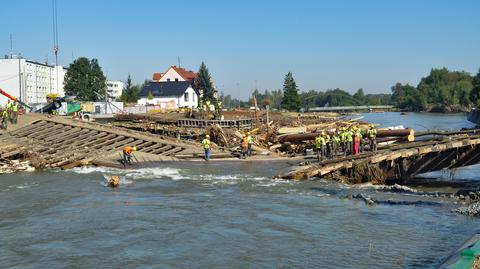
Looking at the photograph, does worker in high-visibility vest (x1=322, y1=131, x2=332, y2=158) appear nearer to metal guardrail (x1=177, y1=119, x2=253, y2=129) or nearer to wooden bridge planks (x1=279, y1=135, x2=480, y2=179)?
wooden bridge planks (x1=279, y1=135, x2=480, y2=179)

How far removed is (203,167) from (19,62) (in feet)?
227

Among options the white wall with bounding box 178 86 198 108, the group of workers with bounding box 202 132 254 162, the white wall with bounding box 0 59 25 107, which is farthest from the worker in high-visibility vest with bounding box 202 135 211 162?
the white wall with bounding box 0 59 25 107

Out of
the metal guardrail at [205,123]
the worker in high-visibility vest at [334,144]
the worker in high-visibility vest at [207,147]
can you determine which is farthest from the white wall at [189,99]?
the worker in high-visibility vest at [334,144]

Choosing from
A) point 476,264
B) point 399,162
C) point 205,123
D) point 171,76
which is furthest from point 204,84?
point 476,264

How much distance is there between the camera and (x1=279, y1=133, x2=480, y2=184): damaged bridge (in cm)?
2433

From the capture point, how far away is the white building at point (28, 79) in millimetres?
90000

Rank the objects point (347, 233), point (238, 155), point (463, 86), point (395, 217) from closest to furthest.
Answer: point (347, 233), point (395, 217), point (238, 155), point (463, 86)

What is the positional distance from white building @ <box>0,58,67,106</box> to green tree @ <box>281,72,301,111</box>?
53016 millimetres

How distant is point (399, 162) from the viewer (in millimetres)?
25109

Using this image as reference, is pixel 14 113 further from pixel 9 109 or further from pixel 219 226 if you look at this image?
pixel 219 226

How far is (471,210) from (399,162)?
765 centimetres

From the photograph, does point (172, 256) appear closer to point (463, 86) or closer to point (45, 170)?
point (45, 170)

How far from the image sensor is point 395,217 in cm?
1752

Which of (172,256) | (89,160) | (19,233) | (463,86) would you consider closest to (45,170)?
(89,160)
